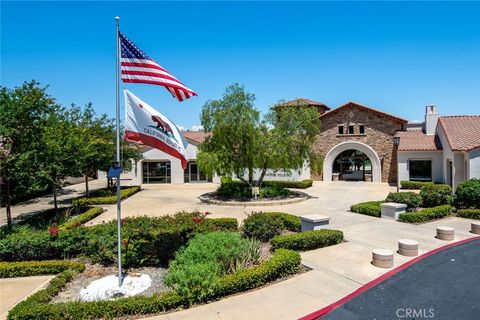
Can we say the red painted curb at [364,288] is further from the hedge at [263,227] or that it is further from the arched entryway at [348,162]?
the arched entryway at [348,162]

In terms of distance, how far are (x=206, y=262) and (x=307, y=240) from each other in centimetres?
391

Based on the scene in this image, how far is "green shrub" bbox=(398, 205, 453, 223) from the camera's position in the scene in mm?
13688

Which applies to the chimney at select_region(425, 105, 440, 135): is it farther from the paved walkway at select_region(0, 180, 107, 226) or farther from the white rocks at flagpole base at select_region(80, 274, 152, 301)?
the paved walkway at select_region(0, 180, 107, 226)

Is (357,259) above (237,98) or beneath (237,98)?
beneath

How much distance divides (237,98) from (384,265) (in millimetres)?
14307

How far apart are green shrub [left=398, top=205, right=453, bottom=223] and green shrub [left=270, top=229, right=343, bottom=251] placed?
494 cm

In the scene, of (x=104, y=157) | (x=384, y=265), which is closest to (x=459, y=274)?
(x=384, y=265)

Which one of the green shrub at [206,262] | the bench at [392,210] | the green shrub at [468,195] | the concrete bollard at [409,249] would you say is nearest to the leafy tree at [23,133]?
the green shrub at [206,262]

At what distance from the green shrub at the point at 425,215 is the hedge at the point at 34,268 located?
12.8 m

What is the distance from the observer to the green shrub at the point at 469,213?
14.0m

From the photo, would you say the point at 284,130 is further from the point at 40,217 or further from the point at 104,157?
the point at 40,217

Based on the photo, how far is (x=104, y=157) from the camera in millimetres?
22062

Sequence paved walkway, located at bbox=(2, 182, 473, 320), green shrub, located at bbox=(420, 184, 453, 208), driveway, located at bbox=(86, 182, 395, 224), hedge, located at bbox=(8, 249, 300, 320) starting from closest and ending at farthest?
hedge, located at bbox=(8, 249, 300, 320)
paved walkway, located at bbox=(2, 182, 473, 320)
green shrub, located at bbox=(420, 184, 453, 208)
driveway, located at bbox=(86, 182, 395, 224)

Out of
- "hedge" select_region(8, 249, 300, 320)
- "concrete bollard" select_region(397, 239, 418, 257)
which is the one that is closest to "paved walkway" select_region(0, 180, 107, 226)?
"hedge" select_region(8, 249, 300, 320)
